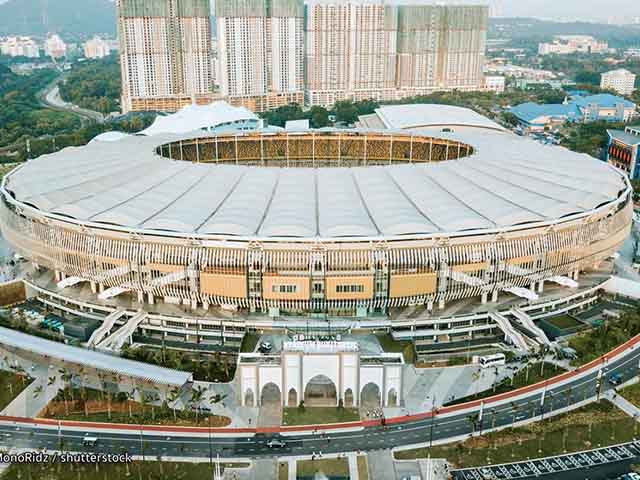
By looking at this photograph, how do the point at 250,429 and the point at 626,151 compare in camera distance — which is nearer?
the point at 250,429

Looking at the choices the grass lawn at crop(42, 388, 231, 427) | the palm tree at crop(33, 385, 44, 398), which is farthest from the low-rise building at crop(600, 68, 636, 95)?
the palm tree at crop(33, 385, 44, 398)

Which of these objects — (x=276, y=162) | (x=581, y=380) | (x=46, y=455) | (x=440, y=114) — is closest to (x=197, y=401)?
(x=46, y=455)

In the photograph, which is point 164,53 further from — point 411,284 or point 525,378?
point 525,378

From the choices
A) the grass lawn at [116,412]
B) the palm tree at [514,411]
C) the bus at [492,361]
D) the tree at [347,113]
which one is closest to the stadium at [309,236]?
the bus at [492,361]

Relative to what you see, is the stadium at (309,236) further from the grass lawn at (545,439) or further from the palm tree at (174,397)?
the grass lawn at (545,439)

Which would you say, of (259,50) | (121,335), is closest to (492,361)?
(121,335)

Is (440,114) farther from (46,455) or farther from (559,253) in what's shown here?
(46,455)
